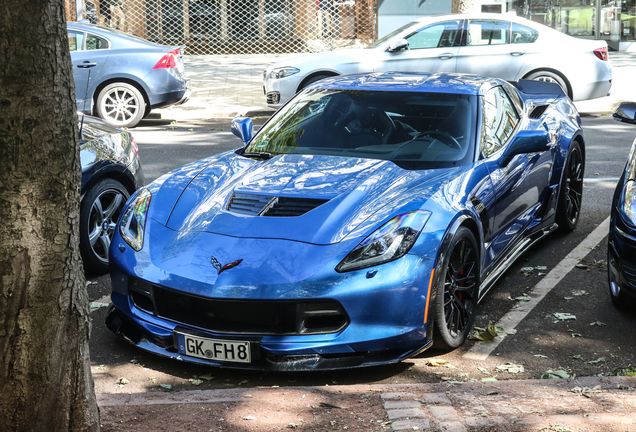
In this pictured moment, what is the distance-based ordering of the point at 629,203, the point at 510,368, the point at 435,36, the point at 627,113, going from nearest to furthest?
1. the point at 510,368
2. the point at 629,203
3. the point at 627,113
4. the point at 435,36

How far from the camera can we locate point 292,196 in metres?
4.38

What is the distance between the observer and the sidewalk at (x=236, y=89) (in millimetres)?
13789

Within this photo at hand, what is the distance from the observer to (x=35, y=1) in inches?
95.2

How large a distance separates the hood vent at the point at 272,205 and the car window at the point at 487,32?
31.4 feet

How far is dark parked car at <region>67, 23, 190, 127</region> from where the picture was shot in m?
12.1

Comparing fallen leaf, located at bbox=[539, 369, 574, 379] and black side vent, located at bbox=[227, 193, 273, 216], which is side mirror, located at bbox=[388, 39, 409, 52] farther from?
fallen leaf, located at bbox=[539, 369, 574, 379]

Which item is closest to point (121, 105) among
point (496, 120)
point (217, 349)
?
point (496, 120)

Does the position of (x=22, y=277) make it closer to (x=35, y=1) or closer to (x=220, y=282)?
Result: (x=35, y=1)

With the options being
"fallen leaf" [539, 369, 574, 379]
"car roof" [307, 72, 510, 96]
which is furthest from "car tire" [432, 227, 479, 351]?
"car roof" [307, 72, 510, 96]

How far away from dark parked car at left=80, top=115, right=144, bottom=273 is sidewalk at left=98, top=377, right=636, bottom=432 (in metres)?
2.24

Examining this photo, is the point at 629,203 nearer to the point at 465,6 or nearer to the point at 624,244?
the point at 624,244

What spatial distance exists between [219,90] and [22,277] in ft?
44.7

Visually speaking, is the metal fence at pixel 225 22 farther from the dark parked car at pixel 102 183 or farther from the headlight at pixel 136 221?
the headlight at pixel 136 221

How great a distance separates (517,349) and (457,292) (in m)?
0.47
